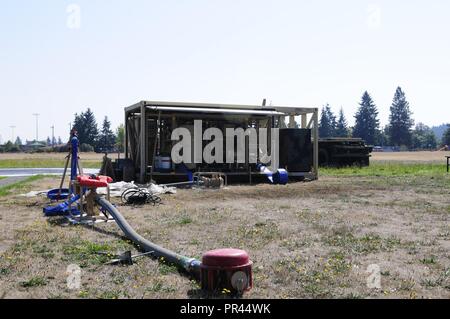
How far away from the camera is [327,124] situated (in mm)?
124500

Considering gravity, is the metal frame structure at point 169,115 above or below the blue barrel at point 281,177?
above

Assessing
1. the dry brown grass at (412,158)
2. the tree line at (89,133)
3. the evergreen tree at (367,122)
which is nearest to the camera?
the dry brown grass at (412,158)

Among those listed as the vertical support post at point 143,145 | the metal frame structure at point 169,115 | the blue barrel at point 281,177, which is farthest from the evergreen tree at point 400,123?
the vertical support post at point 143,145

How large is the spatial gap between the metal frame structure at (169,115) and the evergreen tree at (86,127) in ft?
254

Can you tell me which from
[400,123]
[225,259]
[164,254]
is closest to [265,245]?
[164,254]

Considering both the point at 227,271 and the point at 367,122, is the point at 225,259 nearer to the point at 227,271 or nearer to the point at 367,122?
the point at 227,271

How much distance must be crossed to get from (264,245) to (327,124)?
121 metres

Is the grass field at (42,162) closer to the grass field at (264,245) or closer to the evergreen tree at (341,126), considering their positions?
the grass field at (264,245)

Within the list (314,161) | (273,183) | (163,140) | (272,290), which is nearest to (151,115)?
(163,140)

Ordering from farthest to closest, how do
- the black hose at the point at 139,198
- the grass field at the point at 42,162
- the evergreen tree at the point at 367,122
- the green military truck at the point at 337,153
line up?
the evergreen tree at the point at 367,122
the grass field at the point at 42,162
the green military truck at the point at 337,153
the black hose at the point at 139,198

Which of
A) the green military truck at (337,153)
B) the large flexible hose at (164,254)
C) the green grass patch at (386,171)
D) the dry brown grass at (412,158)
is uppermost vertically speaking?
the green military truck at (337,153)

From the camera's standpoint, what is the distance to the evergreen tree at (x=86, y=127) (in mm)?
94938

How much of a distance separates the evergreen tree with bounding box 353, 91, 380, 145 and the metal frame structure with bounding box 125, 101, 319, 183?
9051cm

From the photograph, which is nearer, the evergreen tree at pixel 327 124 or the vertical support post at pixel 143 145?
the vertical support post at pixel 143 145
